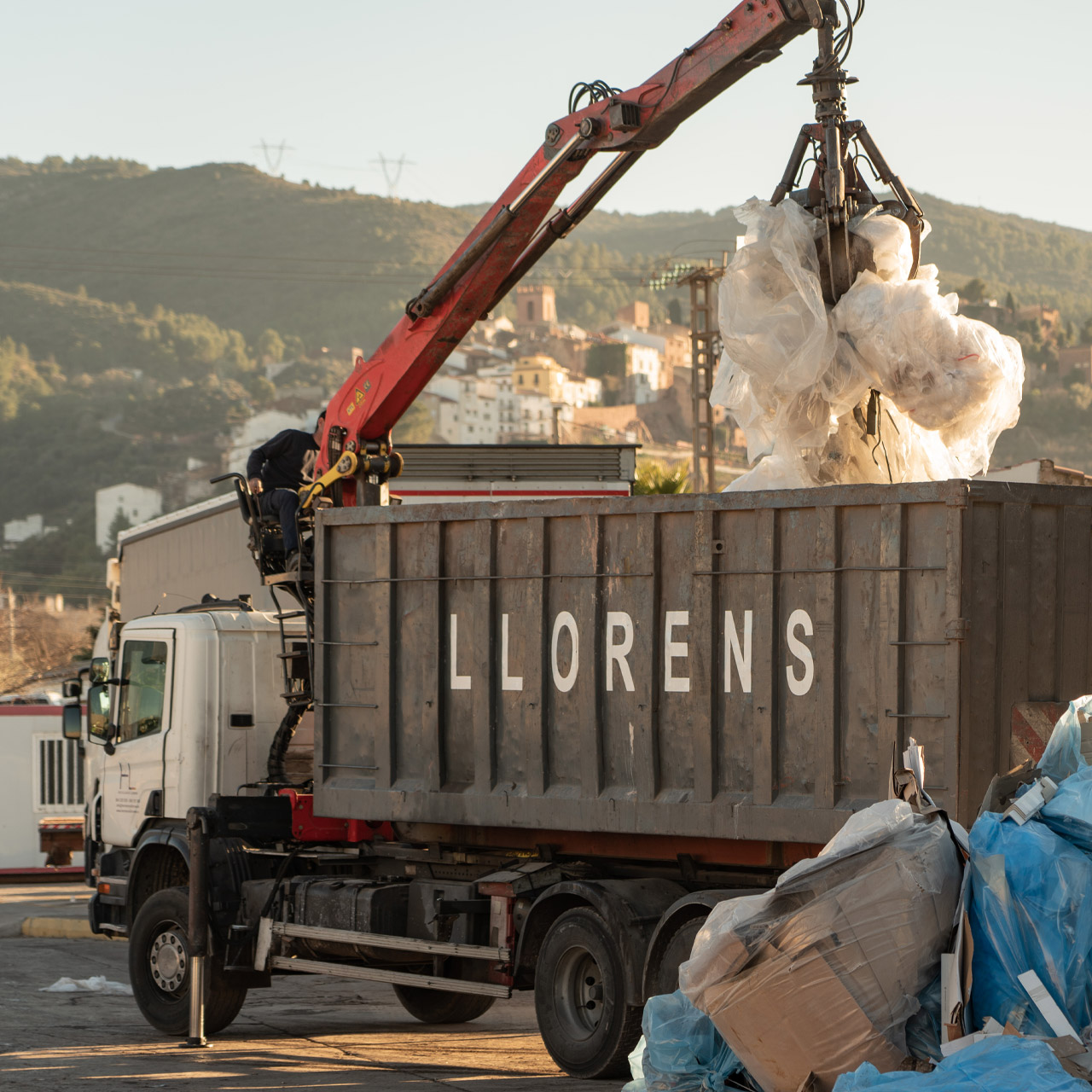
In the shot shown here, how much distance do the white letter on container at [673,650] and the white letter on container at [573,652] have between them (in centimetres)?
52

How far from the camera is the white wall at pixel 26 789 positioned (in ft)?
72.5

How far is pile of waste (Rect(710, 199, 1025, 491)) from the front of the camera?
725cm

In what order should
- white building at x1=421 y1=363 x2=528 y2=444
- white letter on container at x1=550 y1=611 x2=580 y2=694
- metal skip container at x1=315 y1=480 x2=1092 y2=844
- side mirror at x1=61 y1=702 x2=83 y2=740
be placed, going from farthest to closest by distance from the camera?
white building at x1=421 y1=363 x2=528 y2=444, side mirror at x1=61 y1=702 x2=83 y2=740, white letter on container at x1=550 y1=611 x2=580 y2=694, metal skip container at x1=315 y1=480 x2=1092 y2=844

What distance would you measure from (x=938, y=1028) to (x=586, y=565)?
2.99 metres

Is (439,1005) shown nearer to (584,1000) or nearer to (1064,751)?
(584,1000)

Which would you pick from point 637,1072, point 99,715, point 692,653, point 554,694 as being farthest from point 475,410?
point 637,1072

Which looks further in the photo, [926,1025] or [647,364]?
[647,364]

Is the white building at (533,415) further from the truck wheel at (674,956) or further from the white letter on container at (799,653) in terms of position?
the white letter on container at (799,653)

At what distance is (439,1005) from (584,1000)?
2.90 m

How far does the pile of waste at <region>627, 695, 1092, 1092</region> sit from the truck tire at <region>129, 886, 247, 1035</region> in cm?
468

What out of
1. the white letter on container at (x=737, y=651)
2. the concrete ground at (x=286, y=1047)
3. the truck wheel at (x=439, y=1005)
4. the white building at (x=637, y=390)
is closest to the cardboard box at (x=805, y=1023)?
the white letter on container at (x=737, y=651)

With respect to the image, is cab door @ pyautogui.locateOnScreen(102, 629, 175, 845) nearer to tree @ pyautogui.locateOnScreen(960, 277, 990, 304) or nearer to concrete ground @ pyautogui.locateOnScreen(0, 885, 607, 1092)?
concrete ground @ pyautogui.locateOnScreen(0, 885, 607, 1092)

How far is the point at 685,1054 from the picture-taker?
5.77 meters

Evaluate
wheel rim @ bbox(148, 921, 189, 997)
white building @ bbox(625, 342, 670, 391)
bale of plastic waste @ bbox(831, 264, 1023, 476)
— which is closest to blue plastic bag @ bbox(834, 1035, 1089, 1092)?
bale of plastic waste @ bbox(831, 264, 1023, 476)
